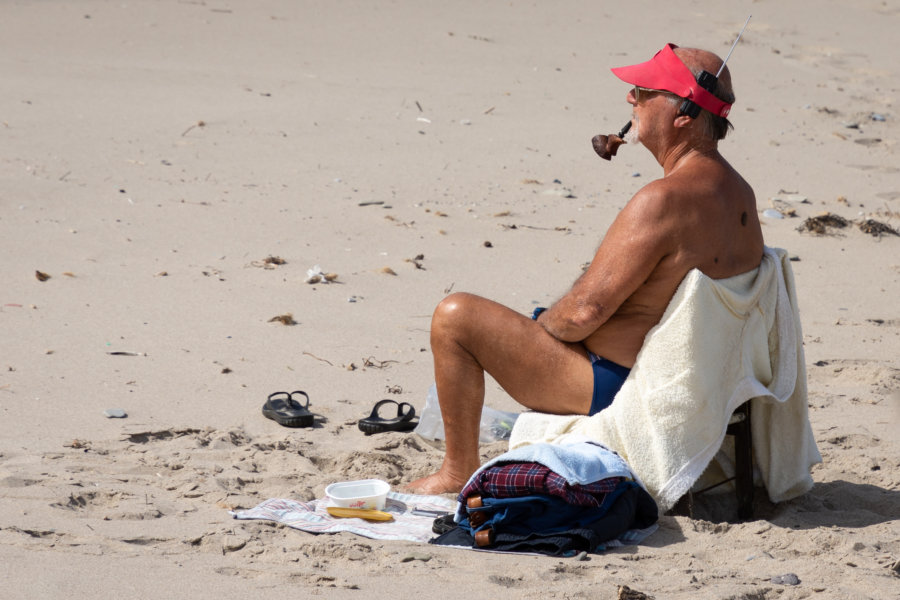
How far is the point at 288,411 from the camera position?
4.51m

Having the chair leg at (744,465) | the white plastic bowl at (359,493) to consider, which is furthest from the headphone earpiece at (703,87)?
the white plastic bowl at (359,493)

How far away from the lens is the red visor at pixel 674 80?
3.44 metres

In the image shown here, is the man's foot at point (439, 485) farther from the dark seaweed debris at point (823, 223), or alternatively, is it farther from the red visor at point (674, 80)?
the dark seaweed debris at point (823, 223)

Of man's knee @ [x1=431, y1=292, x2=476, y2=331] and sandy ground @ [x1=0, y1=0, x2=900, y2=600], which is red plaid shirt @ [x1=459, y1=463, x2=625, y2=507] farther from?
man's knee @ [x1=431, y1=292, x2=476, y2=331]

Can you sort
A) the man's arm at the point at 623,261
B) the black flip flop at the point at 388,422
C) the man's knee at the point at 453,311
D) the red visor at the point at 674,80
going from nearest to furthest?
the man's arm at the point at 623,261 < the red visor at the point at 674,80 < the man's knee at the point at 453,311 < the black flip flop at the point at 388,422

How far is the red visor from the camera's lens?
3439 mm

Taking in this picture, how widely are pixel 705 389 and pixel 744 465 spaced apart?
0.43m

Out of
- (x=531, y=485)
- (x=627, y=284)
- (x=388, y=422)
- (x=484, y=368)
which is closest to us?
(x=531, y=485)

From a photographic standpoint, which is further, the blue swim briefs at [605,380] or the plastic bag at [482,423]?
the plastic bag at [482,423]


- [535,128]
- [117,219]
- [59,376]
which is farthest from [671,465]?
[535,128]

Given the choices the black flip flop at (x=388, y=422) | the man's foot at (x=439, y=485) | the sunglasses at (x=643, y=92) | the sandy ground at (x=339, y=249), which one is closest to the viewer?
the sandy ground at (x=339, y=249)

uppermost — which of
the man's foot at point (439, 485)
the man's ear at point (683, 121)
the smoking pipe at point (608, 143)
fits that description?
the man's ear at point (683, 121)

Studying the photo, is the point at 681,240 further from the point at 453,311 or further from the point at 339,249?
the point at 339,249

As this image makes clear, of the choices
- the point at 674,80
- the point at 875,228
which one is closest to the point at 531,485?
the point at 674,80
